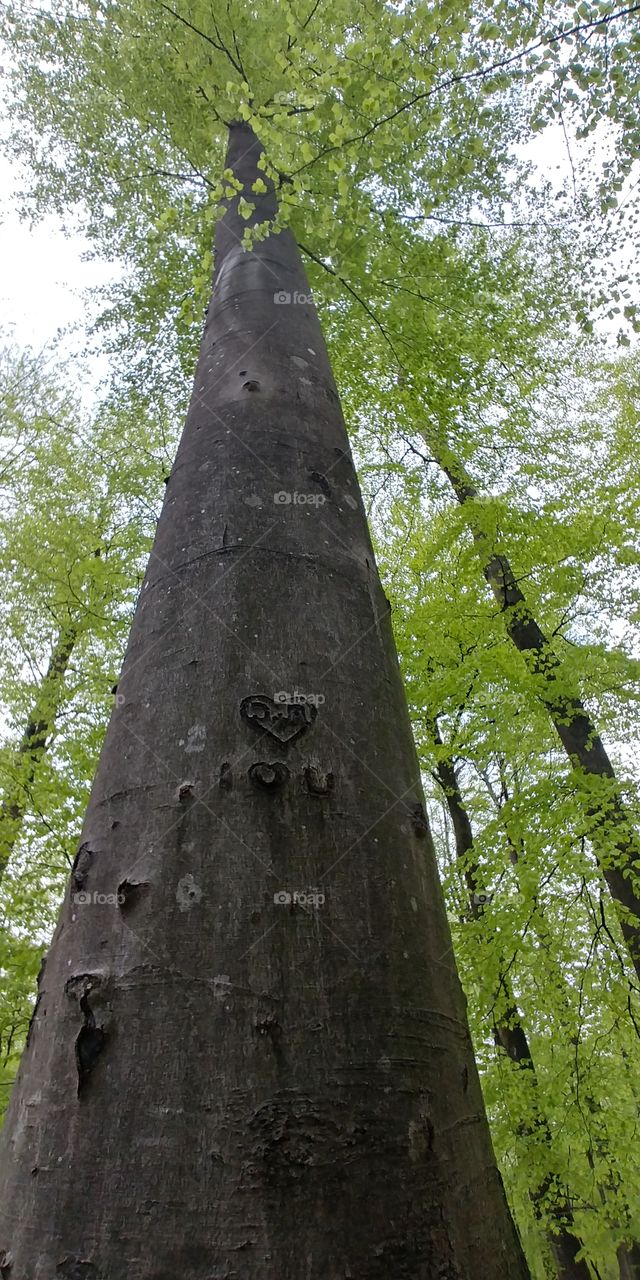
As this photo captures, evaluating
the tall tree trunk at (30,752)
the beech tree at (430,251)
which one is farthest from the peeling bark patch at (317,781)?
the tall tree trunk at (30,752)

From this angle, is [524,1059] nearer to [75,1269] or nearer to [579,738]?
[579,738]

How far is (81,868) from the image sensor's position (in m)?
1.27

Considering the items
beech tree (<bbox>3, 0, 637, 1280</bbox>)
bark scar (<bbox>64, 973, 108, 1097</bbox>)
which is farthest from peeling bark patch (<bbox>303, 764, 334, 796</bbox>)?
beech tree (<bbox>3, 0, 637, 1280</bbox>)

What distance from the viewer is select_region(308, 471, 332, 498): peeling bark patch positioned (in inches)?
76.9

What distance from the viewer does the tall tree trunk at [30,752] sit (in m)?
5.54

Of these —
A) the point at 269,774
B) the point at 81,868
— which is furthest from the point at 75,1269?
the point at 269,774

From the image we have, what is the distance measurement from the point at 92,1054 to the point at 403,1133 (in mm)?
459

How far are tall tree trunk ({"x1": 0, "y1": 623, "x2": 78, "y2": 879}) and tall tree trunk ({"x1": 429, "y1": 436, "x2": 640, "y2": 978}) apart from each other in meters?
4.13

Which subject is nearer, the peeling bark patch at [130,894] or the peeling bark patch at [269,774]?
the peeling bark patch at [130,894]

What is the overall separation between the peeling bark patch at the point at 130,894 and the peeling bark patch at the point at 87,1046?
150 mm

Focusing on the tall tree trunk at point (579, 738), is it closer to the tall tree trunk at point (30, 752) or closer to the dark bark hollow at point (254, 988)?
the dark bark hollow at point (254, 988)

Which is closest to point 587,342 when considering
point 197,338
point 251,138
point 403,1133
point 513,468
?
point 513,468

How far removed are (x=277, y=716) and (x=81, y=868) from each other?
1.51 feet

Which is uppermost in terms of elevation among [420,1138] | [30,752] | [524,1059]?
[30,752]
